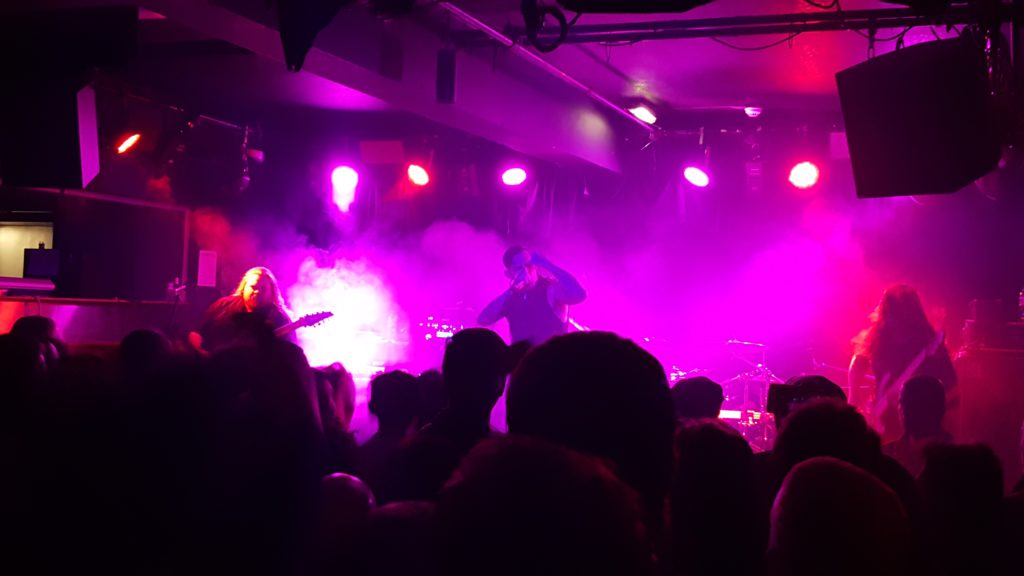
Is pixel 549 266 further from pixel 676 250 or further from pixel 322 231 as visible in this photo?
pixel 676 250

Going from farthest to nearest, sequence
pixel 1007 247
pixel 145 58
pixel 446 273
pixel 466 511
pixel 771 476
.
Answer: pixel 446 273 → pixel 1007 247 → pixel 145 58 → pixel 771 476 → pixel 466 511

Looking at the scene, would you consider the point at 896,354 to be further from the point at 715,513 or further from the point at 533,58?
the point at 715,513

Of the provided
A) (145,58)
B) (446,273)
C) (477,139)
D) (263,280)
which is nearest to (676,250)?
(446,273)

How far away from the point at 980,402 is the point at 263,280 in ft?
19.9

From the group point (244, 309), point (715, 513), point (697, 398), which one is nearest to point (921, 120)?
point (697, 398)

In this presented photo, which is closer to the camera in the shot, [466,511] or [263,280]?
[466,511]

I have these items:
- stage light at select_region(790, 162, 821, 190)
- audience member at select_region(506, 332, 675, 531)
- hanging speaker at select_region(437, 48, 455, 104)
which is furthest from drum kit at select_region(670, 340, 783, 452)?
audience member at select_region(506, 332, 675, 531)

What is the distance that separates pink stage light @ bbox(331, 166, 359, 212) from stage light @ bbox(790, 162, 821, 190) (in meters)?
4.67

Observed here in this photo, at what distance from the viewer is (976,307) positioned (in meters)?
7.35

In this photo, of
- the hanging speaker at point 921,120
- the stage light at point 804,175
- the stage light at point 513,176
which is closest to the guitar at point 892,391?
the hanging speaker at point 921,120

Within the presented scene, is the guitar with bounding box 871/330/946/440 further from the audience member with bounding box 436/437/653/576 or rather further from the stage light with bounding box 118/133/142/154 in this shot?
the stage light with bounding box 118/133/142/154

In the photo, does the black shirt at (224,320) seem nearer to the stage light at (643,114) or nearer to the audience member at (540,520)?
the audience member at (540,520)

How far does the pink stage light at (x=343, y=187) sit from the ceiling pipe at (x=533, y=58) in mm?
2269

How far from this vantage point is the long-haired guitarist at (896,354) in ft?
19.9
